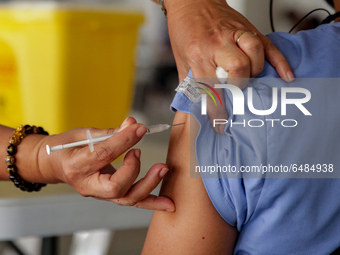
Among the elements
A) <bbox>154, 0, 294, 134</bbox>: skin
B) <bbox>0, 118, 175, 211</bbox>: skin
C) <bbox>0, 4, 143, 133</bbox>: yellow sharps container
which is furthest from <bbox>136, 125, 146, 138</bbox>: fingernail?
<bbox>0, 4, 143, 133</bbox>: yellow sharps container

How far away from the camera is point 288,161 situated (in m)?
0.69

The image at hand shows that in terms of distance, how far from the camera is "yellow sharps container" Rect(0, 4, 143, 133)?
125 centimetres

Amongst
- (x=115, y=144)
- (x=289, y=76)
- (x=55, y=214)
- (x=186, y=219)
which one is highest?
(x=289, y=76)

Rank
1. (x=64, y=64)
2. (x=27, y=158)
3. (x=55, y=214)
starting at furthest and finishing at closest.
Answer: (x=64, y=64) → (x=55, y=214) → (x=27, y=158)

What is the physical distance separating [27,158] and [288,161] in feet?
1.82

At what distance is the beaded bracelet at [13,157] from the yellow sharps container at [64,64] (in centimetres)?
30

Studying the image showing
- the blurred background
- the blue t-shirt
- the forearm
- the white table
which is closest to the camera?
the blue t-shirt

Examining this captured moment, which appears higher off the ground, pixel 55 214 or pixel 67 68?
pixel 67 68

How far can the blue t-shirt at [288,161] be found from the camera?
68 cm

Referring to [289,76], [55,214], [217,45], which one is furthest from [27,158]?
[289,76]

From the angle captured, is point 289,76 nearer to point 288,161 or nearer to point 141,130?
point 288,161

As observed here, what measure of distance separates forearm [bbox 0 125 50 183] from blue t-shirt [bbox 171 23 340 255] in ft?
1.29

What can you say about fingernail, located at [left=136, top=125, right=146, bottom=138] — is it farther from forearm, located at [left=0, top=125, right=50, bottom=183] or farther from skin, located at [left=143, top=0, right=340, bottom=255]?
forearm, located at [left=0, top=125, right=50, bottom=183]

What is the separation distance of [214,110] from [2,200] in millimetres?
620
